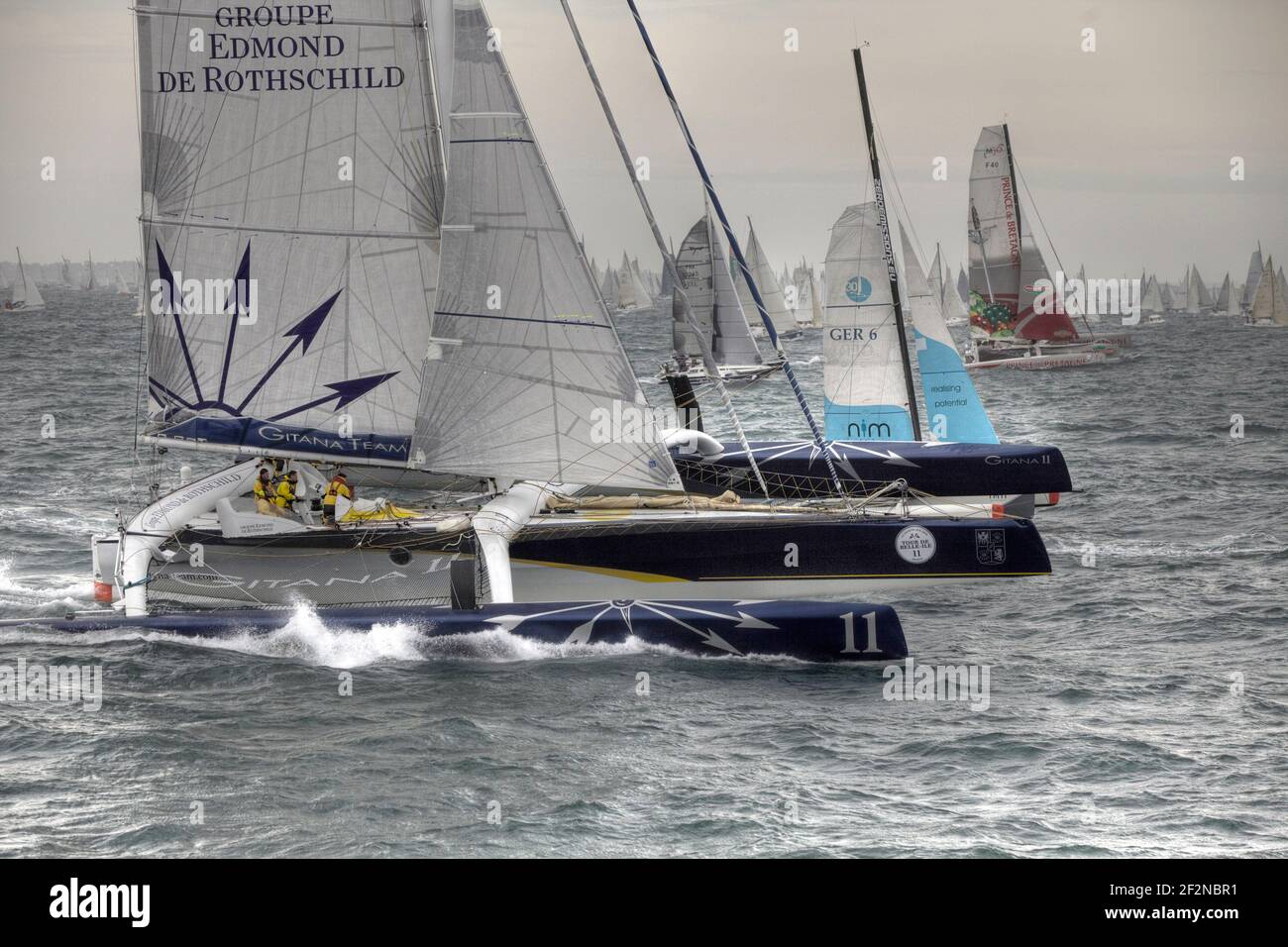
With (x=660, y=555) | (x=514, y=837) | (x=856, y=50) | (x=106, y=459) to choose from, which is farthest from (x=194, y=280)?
(x=106, y=459)

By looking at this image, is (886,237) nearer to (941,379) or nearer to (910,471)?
(941,379)

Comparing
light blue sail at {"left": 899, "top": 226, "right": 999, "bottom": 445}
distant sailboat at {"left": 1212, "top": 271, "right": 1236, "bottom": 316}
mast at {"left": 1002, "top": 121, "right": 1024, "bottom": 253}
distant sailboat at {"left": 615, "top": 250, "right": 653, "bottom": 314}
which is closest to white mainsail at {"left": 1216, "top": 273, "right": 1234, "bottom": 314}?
distant sailboat at {"left": 1212, "top": 271, "right": 1236, "bottom": 316}

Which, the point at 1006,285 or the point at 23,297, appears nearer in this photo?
the point at 1006,285

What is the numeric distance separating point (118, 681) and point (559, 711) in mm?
4992

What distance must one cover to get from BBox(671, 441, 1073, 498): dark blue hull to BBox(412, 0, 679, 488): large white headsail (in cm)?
605

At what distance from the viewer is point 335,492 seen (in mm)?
18766

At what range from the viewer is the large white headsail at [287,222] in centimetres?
1756

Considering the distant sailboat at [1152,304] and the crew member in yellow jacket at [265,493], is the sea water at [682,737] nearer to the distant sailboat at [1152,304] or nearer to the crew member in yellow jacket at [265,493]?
the crew member in yellow jacket at [265,493]

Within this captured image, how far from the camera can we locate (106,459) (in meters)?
33.0

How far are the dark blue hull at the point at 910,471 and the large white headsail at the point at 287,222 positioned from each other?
6759 millimetres

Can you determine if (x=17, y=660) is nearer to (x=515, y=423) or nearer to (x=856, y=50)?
(x=515, y=423)

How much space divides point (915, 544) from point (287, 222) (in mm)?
8907

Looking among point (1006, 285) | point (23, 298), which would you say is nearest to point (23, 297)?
point (23, 298)
